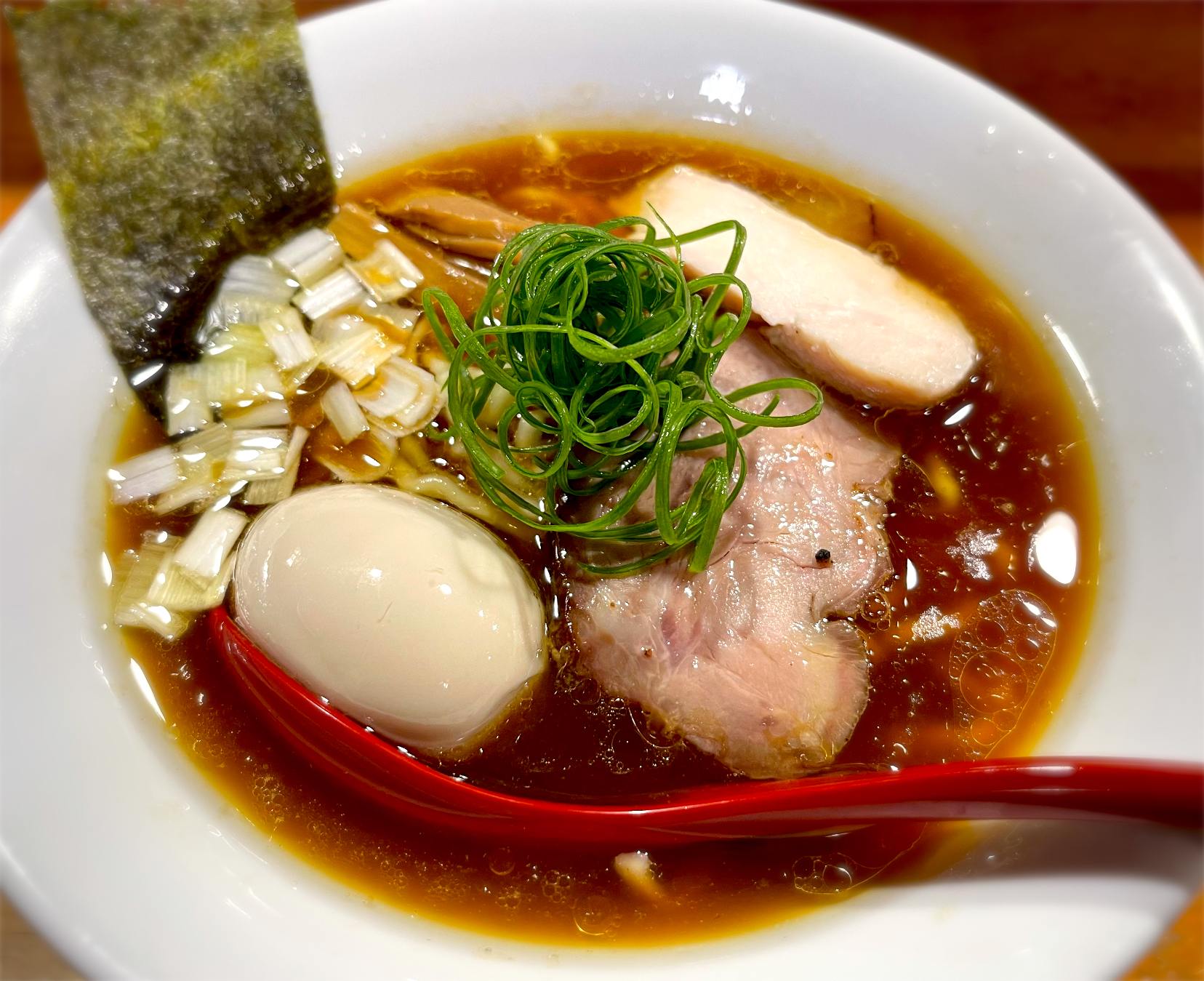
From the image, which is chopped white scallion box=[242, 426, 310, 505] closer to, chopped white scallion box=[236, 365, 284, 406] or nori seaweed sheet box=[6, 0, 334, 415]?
chopped white scallion box=[236, 365, 284, 406]

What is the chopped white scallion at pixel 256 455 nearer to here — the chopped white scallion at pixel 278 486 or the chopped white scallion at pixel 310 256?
the chopped white scallion at pixel 278 486

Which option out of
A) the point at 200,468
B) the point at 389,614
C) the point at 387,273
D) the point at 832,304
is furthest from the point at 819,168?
the point at 200,468

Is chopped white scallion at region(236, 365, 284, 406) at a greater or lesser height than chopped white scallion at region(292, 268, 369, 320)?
lesser

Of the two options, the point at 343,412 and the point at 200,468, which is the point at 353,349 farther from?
the point at 200,468

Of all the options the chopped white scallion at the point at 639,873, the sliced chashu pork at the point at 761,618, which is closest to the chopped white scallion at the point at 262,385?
the sliced chashu pork at the point at 761,618

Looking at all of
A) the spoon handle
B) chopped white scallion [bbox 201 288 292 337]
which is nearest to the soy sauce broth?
the spoon handle

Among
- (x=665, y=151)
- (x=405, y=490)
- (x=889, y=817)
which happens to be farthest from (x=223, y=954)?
(x=665, y=151)

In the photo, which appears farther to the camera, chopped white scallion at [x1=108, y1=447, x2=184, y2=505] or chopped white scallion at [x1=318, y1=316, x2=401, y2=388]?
chopped white scallion at [x1=318, y1=316, x2=401, y2=388]
